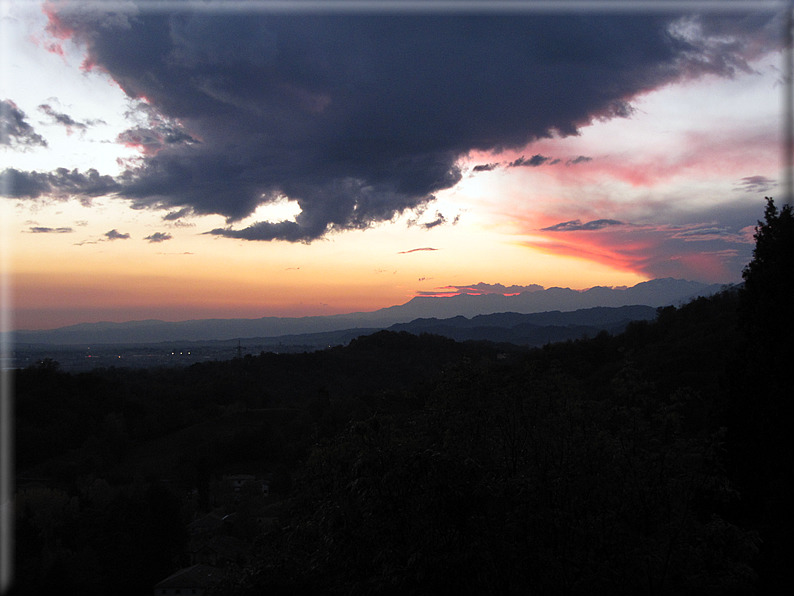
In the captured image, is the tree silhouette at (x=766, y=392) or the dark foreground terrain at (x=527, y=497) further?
the tree silhouette at (x=766, y=392)

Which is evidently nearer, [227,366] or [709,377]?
[709,377]

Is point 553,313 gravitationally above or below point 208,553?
above

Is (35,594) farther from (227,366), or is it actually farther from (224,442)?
(227,366)

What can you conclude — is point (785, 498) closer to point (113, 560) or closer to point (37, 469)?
point (113, 560)

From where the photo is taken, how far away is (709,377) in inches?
1088

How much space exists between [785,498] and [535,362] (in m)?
6.93

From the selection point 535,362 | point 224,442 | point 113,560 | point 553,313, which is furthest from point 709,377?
point 553,313

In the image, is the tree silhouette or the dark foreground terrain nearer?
the dark foreground terrain

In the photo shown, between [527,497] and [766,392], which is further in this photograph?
[766,392]

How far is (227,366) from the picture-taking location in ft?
251

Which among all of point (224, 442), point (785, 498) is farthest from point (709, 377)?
point (224, 442)

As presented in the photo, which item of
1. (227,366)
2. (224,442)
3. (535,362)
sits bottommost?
(224,442)

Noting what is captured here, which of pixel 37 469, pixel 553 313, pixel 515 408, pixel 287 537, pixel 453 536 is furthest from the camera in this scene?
pixel 553 313

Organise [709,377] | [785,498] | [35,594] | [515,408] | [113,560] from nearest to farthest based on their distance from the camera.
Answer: [515,408], [35,594], [785,498], [113,560], [709,377]
